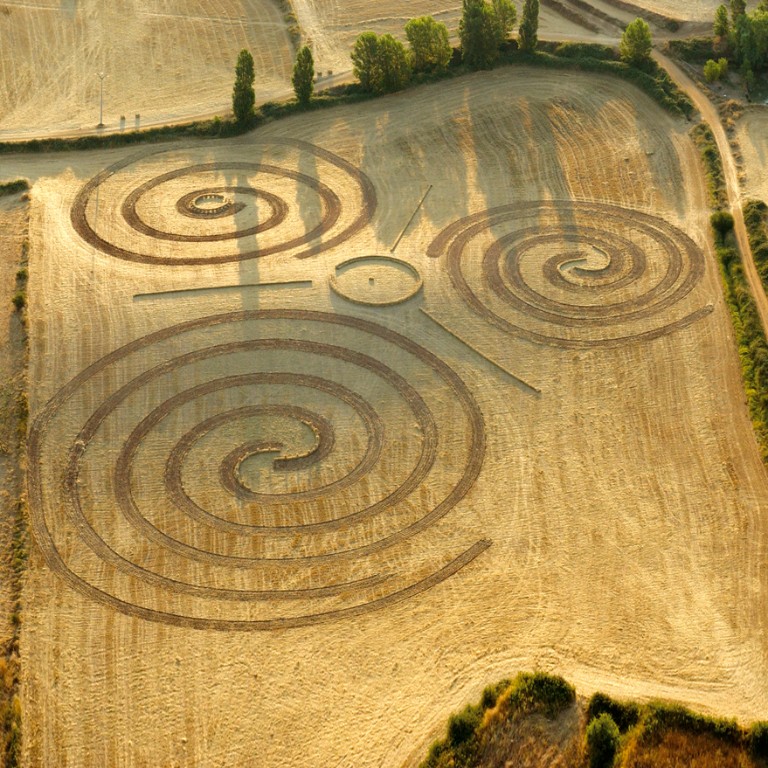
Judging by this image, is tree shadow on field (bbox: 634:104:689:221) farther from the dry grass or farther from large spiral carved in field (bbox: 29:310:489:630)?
the dry grass

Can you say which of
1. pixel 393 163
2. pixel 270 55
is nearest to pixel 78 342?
pixel 393 163

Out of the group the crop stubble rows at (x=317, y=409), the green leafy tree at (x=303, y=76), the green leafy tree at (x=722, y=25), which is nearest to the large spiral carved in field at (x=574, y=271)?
the crop stubble rows at (x=317, y=409)

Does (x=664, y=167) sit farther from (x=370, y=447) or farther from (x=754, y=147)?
(x=370, y=447)

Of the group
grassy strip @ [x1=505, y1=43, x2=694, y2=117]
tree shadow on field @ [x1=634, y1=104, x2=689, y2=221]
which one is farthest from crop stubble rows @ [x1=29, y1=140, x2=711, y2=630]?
grassy strip @ [x1=505, y1=43, x2=694, y2=117]

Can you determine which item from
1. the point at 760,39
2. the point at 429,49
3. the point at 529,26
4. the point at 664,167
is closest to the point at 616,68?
the point at 529,26

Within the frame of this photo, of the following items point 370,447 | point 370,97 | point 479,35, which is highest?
point 479,35

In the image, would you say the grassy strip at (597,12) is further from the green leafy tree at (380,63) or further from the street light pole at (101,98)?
the street light pole at (101,98)

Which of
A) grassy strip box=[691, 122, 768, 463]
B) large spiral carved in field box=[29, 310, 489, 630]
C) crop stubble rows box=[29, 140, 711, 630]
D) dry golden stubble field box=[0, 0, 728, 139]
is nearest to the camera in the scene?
large spiral carved in field box=[29, 310, 489, 630]

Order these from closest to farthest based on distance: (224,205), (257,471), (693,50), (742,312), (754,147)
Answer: (257,471) → (742,312) → (224,205) → (754,147) → (693,50)
